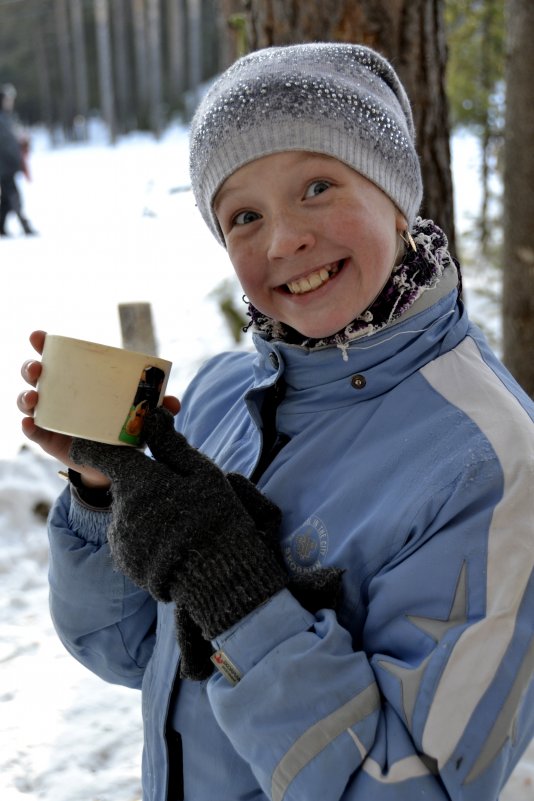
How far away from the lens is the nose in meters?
1.31

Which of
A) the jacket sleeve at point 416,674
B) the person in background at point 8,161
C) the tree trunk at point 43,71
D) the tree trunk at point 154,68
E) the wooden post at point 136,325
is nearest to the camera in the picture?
the jacket sleeve at point 416,674

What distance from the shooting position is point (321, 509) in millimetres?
1309

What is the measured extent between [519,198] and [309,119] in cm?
290

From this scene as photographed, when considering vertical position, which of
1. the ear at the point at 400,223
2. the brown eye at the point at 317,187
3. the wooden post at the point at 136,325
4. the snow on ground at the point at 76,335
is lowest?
the snow on ground at the point at 76,335

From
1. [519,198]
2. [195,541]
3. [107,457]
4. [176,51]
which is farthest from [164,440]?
[176,51]

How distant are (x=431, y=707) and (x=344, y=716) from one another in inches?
4.8

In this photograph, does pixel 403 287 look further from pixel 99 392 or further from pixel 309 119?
pixel 99 392

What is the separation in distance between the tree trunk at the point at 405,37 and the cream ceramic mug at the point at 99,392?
76.4 inches

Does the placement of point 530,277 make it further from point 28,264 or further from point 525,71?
point 28,264

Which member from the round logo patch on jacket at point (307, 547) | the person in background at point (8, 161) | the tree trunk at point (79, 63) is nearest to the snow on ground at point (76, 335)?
the person in background at point (8, 161)

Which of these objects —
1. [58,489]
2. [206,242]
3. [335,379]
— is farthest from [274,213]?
[206,242]

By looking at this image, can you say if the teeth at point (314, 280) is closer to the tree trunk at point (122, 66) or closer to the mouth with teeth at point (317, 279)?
the mouth with teeth at point (317, 279)

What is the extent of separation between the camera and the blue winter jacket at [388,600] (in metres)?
1.10

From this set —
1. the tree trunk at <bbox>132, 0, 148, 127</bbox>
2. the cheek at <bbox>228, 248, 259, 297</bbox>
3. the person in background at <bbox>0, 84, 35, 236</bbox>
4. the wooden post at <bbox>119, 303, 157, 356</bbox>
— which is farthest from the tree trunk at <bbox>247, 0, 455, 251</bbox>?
the tree trunk at <bbox>132, 0, 148, 127</bbox>
